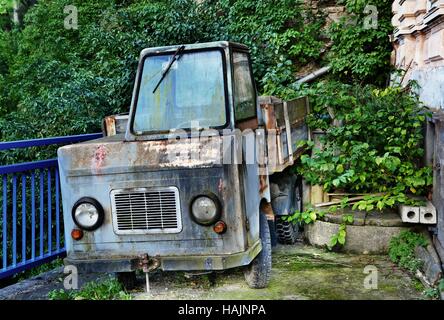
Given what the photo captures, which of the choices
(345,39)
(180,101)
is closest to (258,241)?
(180,101)

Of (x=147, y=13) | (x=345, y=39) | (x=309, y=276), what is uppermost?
(x=147, y=13)

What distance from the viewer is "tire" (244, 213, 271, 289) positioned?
5.01 metres

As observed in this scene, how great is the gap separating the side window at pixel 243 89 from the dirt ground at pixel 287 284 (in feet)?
5.73

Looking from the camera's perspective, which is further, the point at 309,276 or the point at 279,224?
the point at 279,224

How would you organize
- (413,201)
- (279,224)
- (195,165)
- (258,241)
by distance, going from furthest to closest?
1. (279,224)
2. (413,201)
3. (258,241)
4. (195,165)

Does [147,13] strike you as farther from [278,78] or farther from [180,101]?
[180,101]

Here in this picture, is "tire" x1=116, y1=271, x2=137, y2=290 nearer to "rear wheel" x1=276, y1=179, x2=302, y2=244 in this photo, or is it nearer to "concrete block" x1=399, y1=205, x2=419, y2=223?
"rear wheel" x1=276, y1=179, x2=302, y2=244

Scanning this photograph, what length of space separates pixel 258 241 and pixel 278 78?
5.81 meters

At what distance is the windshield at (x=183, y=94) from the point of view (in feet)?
16.0

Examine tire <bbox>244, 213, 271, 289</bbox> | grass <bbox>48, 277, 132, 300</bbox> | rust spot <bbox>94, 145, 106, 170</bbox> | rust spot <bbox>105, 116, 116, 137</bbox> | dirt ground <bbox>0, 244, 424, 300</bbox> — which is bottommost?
dirt ground <bbox>0, 244, 424, 300</bbox>

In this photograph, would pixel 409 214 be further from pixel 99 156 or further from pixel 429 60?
pixel 99 156

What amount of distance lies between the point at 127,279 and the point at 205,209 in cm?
148

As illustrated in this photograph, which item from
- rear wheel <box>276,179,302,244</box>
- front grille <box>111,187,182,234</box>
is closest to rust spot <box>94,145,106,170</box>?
front grille <box>111,187,182,234</box>
